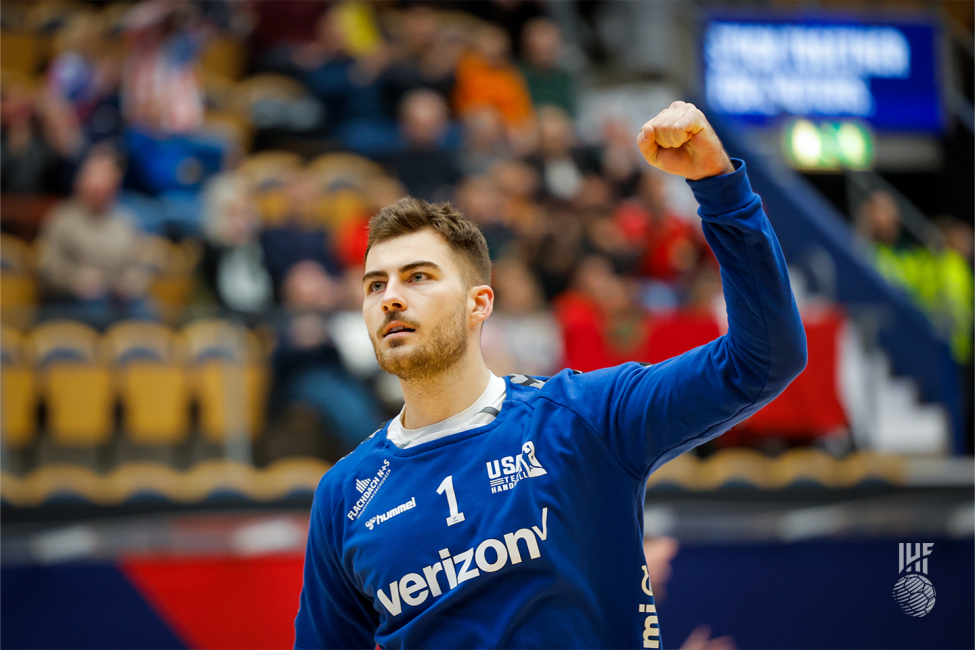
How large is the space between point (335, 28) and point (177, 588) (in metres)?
6.90

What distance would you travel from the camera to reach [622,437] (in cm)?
208

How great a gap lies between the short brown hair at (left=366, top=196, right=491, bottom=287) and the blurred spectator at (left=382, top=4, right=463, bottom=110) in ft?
23.2

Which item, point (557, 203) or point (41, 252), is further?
point (557, 203)

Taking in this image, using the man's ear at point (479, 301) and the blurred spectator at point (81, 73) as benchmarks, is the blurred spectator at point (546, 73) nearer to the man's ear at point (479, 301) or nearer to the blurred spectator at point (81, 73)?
the blurred spectator at point (81, 73)

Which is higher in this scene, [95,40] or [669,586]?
[95,40]

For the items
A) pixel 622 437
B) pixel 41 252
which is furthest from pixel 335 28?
pixel 622 437

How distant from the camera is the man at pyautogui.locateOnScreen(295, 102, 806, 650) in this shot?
1824 millimetres

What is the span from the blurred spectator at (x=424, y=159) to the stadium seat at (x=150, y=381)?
302 centimetres

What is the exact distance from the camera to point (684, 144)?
6.01 ft

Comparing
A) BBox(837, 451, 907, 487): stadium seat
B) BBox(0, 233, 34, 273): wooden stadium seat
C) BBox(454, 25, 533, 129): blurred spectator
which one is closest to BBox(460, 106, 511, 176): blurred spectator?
BBox(454, 25, 533, 129): blurred spectator

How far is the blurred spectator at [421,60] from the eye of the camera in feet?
30.2

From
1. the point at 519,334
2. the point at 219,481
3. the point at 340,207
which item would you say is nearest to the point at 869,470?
the point at 519,334

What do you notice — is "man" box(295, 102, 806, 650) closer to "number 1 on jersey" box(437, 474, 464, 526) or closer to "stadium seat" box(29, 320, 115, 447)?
"number 1 on jersey" box(437, 474, 464, 526)

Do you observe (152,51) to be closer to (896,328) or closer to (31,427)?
(31,427)
